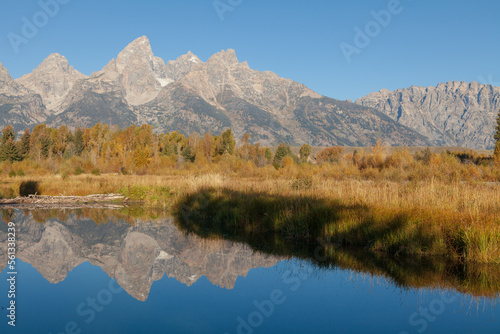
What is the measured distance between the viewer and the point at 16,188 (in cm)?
2989

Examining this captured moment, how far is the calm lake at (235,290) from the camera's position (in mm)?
6598

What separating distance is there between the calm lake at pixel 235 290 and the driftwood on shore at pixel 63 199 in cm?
1264

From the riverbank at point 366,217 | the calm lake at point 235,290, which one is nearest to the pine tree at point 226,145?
the riverbank at point 366,217

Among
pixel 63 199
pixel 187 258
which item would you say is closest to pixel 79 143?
pixel 63 199

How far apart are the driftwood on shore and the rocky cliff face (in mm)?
9373

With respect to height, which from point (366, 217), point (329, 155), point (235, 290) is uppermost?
point (329, 155)

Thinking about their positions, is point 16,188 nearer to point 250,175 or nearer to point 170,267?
point 250,175

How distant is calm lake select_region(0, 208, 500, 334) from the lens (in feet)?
21.6

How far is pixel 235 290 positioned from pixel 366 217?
5.35 meters

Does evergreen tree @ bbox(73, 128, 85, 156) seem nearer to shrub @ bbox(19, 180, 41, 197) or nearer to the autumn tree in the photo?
the autumn tree

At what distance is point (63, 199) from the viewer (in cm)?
2572

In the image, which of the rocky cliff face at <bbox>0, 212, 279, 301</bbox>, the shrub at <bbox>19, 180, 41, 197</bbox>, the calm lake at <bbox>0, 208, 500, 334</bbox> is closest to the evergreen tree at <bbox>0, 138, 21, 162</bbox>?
the shrub at <bbox>19, 180, 41, 197</bbox>

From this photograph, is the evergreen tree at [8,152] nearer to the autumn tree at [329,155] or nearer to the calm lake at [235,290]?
the autumn tree at [329,155]

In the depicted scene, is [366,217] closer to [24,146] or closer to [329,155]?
[24,146]
